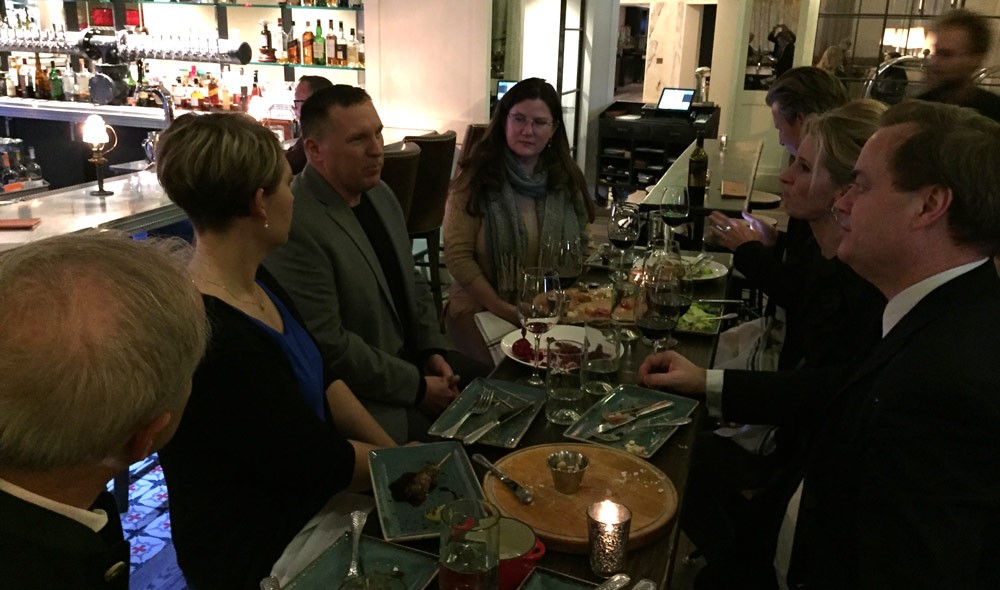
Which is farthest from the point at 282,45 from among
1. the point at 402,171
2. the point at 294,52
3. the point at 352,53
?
the point at 402,171

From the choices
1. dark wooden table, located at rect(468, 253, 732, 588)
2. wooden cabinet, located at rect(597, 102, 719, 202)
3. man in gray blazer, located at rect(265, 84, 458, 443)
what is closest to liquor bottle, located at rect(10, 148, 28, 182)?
man in gray blazer, located at rect(265, 84, 458, 443)

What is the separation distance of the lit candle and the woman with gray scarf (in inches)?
65.4

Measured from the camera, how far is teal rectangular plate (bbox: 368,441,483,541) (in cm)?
124

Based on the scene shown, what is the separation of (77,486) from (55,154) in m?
6.09

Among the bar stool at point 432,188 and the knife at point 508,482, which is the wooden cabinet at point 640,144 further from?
the knife at point 508,482

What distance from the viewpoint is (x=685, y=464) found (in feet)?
4.76

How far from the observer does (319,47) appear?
5816mm

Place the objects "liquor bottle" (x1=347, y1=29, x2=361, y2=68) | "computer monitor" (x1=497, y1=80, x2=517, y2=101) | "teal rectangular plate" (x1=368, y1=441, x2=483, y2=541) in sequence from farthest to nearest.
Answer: "computer monitor" (x1=497, y1=80, x2=517, y2=101) < "liquor bottle" (x1=347, y1=29, x2=361, y2=68) < "teal rectangular plate" (x1=368, y1=441, x2=483, y2=541)

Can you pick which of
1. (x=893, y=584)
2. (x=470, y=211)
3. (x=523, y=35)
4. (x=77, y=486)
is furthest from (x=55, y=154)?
(x=893, y=584)

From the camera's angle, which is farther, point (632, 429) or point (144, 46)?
point (144, 46)

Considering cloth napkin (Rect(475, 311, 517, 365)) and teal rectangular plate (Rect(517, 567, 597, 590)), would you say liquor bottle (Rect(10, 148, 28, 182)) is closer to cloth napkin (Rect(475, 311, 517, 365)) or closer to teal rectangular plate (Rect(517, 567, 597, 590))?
cloth napkin (Rect(475, 311, 517, 365))

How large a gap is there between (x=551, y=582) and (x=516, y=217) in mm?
1911

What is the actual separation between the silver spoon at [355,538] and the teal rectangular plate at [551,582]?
0.78 ft

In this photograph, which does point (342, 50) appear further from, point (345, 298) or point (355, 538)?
point (355, 538)
